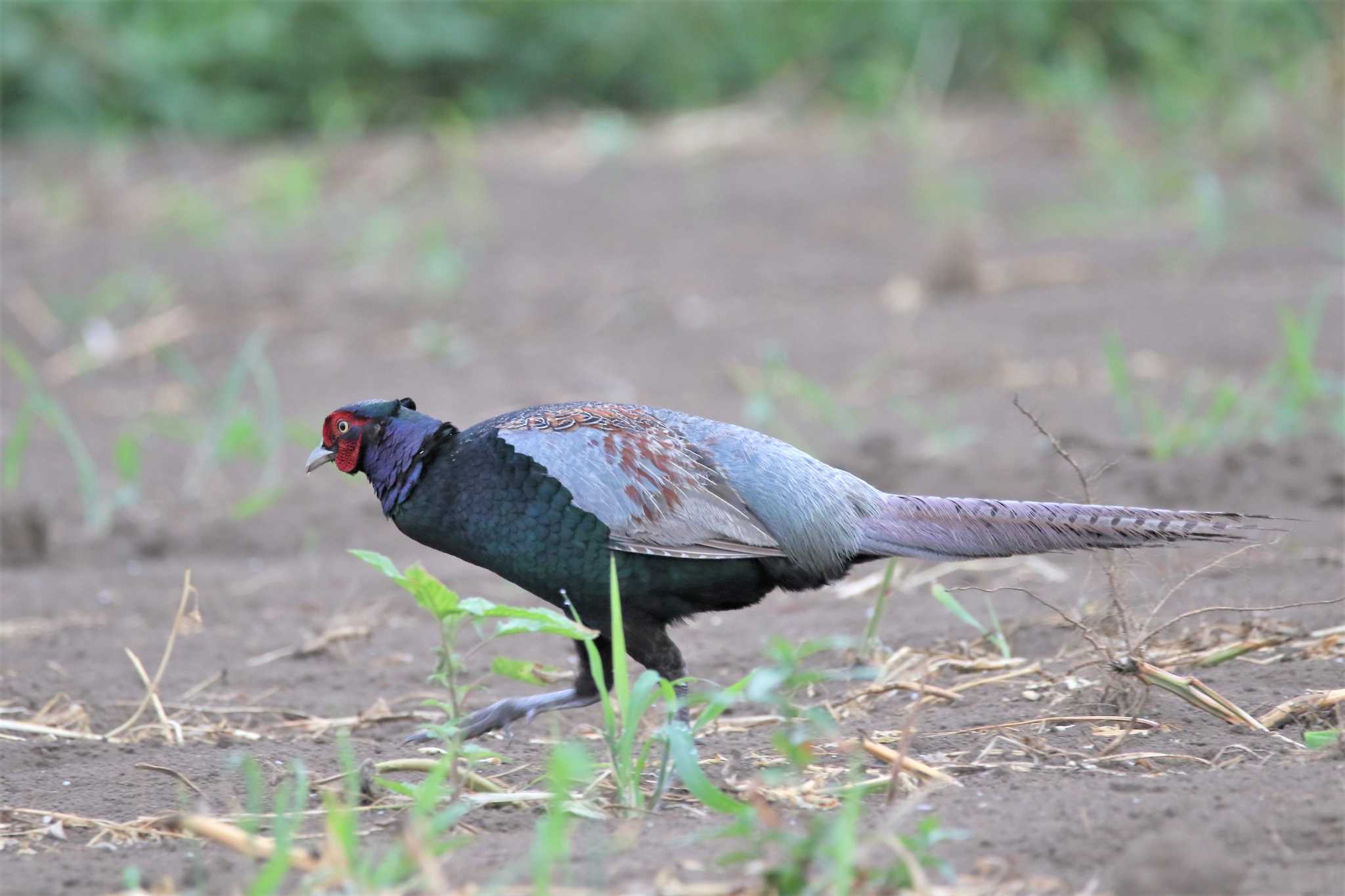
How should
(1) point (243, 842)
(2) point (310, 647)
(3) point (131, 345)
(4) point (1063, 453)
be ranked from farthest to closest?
1. (3) point (131, 345)
2. (2) point (310, 647)
3. (4) point (1063, 453)
4. (1) point (243, 842)

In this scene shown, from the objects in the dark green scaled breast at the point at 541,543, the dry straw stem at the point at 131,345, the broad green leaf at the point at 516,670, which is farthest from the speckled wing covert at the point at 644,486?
the dry straw stem at the point at 131,345

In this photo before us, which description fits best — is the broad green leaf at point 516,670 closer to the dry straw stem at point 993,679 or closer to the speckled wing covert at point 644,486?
the speckled wing covert at point 644,486

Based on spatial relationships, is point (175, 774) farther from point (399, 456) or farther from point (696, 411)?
point (696, 411)

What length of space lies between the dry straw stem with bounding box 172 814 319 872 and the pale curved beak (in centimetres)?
142

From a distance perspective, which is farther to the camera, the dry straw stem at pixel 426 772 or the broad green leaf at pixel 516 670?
the broad green leaf at pixel 516 670

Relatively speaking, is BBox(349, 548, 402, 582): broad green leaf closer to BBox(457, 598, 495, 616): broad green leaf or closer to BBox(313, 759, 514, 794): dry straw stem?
BBox(457, 598, 495, 616): broad green leaf

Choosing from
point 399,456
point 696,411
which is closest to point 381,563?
point 399,456

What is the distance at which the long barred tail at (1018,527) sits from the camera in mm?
3301

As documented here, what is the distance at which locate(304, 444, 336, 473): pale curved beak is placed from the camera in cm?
384

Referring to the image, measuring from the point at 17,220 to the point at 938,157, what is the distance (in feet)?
19.5

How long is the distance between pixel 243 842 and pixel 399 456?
1.40 m

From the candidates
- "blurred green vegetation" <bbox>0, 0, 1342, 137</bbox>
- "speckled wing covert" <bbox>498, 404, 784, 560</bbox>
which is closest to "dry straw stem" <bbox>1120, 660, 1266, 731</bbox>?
"speckled wing covert" <bbox>498, 404, 784, 560</bbox>

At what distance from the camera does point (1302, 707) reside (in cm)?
326

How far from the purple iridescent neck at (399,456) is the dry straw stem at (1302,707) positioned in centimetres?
191
